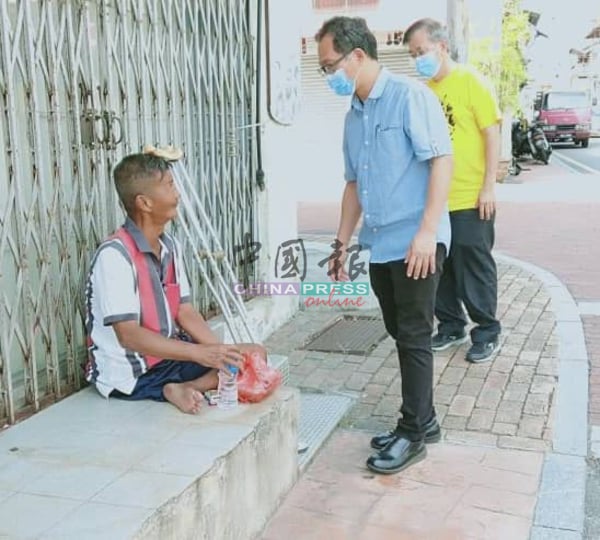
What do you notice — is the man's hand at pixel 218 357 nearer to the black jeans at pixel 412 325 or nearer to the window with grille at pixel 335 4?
the black jeans at pixel 412 325

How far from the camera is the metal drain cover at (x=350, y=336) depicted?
15.9 ft

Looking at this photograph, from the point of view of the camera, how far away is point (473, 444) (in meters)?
3.45

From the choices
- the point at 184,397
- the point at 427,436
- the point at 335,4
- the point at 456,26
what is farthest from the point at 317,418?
the point at 335,4

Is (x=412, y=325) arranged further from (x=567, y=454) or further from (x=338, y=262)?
(x=567, y=454)

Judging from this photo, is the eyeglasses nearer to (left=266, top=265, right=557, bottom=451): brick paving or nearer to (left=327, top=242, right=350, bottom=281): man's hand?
(left=327, top=242, right=350, bottom=281): man's hand

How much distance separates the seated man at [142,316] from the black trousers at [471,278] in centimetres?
184

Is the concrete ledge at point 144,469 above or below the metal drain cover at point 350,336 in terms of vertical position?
above

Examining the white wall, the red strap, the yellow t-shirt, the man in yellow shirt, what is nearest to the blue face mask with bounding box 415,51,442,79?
the man in yellow shirt

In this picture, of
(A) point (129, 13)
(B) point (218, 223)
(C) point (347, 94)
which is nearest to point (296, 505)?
(C) point (347, 94)

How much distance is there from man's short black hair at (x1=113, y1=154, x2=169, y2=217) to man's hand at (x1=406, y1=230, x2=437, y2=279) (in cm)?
103

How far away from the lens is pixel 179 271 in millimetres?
3227

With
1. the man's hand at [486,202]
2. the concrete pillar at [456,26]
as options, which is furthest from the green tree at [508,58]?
the man's hand at [486,202]

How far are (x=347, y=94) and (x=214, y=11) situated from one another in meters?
1.62

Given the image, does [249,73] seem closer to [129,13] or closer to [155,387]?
[129,13]
